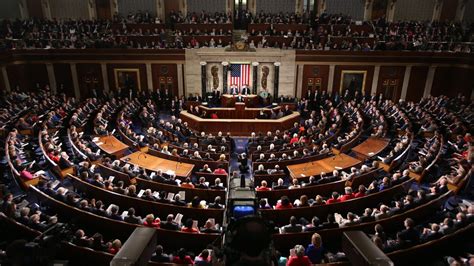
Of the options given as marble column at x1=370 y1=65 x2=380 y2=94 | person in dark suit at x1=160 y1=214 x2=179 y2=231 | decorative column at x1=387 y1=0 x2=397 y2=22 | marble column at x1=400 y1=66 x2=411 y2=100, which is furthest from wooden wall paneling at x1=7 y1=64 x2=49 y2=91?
decorative column at x1=387 y1=0 x2=397 y2=22

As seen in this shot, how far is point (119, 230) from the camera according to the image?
7.45 m

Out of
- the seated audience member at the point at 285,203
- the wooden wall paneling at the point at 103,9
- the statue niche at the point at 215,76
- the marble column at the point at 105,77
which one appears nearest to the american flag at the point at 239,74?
the statue niche at the point at 215,76

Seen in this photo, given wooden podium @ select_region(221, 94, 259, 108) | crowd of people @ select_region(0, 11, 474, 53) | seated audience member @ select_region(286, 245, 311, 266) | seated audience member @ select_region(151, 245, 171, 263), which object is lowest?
wooden podium @ select_region(221, 94, 259, 108)

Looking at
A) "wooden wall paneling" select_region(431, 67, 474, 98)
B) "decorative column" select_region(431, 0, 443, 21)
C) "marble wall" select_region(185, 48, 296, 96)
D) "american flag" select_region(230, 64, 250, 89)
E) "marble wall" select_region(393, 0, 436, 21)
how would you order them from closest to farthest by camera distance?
"wooden wall paneling" select_region(431, 67, 474, 98)
"marble wall" select_region(185, 48, 296, 96)
"american flag" select_region(230, 64, 250, 89)
"decorative column" select_region(431, 0, 443, 21)
"marble wall" select_region(393, 0, 436, 21)

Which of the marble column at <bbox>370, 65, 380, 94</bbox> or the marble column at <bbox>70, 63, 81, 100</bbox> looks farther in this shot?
the marble column at <bbox>70, 63, 81, 100</bbox>

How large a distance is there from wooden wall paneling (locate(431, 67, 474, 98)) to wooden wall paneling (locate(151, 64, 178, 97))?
17229 mm

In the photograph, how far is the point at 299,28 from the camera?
23562 millimetres

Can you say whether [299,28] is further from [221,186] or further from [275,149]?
[221,186]

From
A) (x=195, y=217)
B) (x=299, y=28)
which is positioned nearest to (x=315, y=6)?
(x=299, y=28)

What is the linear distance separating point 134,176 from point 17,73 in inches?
624

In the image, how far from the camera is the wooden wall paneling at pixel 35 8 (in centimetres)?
2508

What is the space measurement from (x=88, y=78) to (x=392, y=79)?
66.7ft

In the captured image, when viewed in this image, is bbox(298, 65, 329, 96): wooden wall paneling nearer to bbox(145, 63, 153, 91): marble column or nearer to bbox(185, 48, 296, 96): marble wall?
bbox(185, 48, 296, 96): marble wall

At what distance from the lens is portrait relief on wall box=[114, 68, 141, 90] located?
73.9 ft
